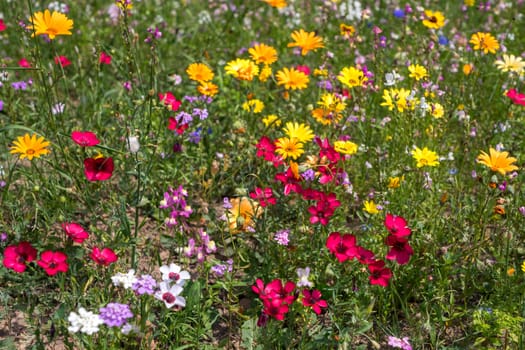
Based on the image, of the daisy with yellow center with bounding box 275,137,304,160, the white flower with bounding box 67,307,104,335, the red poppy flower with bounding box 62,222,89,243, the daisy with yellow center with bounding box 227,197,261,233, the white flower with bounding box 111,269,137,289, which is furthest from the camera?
the daisy with yellow center with bounding box 275,137,304,160

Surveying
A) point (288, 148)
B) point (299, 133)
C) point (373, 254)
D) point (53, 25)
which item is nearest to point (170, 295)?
point (373, 254)

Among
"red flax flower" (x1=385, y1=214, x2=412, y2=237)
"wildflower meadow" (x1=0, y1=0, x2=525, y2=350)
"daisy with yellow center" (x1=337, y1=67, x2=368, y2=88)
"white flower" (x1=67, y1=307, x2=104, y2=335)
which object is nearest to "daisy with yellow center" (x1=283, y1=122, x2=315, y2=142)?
"wildflower meadow" (x1=0, y1=0, x2=525, y2=350)

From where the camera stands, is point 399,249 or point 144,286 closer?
point 144,286

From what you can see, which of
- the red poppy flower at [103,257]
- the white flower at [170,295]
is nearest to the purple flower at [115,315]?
the white flower at [170,295]

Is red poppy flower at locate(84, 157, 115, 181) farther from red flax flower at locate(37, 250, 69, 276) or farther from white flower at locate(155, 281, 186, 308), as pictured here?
white flower at locate(155, 281, 186, 308)

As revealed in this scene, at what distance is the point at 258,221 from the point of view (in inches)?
104

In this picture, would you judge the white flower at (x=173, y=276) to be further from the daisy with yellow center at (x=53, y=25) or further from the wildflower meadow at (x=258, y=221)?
the daisy with yellow center at (x=53, y=25)

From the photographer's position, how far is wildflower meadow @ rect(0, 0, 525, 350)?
82.7 inches

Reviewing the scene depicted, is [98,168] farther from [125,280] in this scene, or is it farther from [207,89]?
[207,89]

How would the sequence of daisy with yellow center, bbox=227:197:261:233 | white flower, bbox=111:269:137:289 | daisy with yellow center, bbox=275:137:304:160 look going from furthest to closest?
daisy with yellow center, bbox=275:137:304:160 < daisy with yellow center, bbox=227:197:261:233 < white flower, bbox=111:269:137:289

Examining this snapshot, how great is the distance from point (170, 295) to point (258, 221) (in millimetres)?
875

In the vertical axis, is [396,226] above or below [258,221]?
above

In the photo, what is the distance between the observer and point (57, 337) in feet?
7.30

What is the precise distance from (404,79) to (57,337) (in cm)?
284
